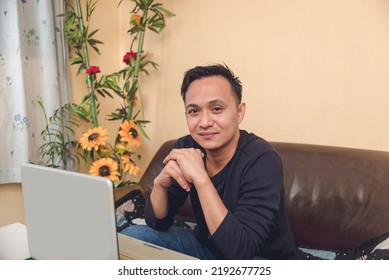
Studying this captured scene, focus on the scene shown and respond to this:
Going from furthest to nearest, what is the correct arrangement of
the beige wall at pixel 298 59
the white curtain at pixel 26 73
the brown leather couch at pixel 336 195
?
the white curtain at pixel 26 73 < the beige wall at pixel 298 59 < the brown leather couch at pixel 336 195

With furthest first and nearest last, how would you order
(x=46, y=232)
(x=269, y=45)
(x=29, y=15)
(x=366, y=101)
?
(x=29, y=15) → (x=269, y=45) → (x=366, y=101) → (x=46, y=232)

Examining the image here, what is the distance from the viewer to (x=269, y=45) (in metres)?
1.83

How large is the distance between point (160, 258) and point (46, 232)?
234mm

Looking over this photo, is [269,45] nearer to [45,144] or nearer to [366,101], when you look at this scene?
[366,101]

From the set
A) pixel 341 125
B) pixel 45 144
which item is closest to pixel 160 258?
pixel 341 125

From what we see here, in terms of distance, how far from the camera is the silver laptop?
0.60 meters

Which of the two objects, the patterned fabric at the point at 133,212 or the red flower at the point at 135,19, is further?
the red flower at the point at 135,19

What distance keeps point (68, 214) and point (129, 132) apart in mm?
1447

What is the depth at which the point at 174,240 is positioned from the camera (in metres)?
1.16

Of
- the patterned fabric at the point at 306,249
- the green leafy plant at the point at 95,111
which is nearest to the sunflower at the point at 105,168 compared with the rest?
the green leafy plant at the point at 95,111

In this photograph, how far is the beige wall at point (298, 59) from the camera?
1.56 metres

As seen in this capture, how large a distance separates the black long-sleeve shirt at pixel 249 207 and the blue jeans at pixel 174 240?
0.02 m

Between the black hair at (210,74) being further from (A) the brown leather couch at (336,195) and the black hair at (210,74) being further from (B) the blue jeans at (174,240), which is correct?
(A) the brown leather couch at (336,195)

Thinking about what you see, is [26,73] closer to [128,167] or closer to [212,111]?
[128,167]
